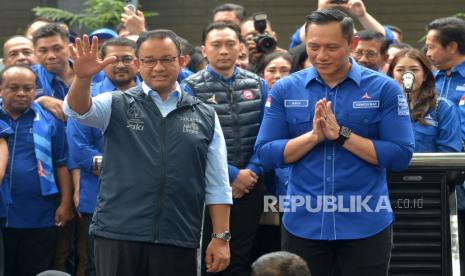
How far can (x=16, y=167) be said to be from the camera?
7.91 metres

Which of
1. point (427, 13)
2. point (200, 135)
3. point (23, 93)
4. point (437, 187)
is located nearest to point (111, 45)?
point (23, 93)

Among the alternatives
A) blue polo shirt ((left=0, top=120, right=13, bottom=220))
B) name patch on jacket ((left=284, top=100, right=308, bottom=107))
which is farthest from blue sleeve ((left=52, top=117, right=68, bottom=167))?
name patch on jacket ((left=284, top=100, right=308, bottom=107))

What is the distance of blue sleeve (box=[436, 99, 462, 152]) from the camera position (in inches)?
277

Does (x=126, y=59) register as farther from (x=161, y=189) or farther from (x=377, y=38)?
(x=161, y=189)

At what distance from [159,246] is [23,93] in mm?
2794

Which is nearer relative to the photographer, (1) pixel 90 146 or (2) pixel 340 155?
(2) pixel 340 155

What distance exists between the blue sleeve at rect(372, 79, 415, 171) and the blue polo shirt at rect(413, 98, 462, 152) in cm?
137

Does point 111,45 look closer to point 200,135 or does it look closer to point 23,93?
point 23,93

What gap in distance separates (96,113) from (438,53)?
343 centimetres

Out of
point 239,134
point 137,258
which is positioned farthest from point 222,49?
point 137,258

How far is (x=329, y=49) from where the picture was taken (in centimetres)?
575

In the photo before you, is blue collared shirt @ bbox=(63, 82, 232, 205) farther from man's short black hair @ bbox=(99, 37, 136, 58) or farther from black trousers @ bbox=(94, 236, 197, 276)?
man's short black hair @ bbox=(99, 37, 136, 58)

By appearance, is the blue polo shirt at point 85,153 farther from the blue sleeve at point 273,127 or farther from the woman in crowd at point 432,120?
the woman in crowd at point 432,120

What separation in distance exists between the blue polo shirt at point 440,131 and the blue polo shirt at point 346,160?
1370mm
